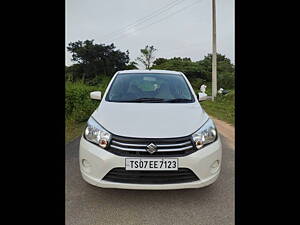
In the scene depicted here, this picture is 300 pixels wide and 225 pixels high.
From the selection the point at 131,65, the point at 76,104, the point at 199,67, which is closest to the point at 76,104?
the point at 76,104

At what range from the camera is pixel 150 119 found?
2.41m

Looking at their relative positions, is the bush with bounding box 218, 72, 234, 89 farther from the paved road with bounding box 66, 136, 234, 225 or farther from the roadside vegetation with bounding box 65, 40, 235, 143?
the paved road with bounding box 66, 136, 234, 225

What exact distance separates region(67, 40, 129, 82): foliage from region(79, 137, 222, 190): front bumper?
17454 millimetres

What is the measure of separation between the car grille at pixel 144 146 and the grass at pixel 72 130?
295 cm

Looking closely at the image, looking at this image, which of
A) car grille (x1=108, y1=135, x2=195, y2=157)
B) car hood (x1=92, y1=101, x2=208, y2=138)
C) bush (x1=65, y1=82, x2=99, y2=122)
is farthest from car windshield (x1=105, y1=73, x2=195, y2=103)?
bush (x1=65, y1=82, x2=99, y2=122)

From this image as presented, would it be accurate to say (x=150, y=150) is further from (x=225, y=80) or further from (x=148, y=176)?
(x=225, y=80)

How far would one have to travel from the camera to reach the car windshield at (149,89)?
3.11 m

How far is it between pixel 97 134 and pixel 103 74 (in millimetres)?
19039

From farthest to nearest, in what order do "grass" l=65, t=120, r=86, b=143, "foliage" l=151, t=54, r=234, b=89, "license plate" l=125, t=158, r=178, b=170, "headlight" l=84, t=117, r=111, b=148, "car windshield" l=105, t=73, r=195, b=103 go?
"foliage" l=151, t=54, r=234, b=89 < "grass" l=65, t=120, r=86, b=143 < "car windshield" l=105, t=73, r=195, b=103 < "headlight" l=84, t=117, r=111, b=148 < "license plate" l=125, t=158, r=178, b=170

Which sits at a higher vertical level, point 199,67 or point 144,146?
point 199,67

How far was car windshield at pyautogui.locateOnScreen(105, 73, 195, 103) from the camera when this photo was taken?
3.11 meters

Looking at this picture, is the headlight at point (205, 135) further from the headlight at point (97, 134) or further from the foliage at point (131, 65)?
the foliage at point (131, 65)

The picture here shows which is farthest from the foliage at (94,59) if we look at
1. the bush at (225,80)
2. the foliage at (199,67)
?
the bush at (225,80)
